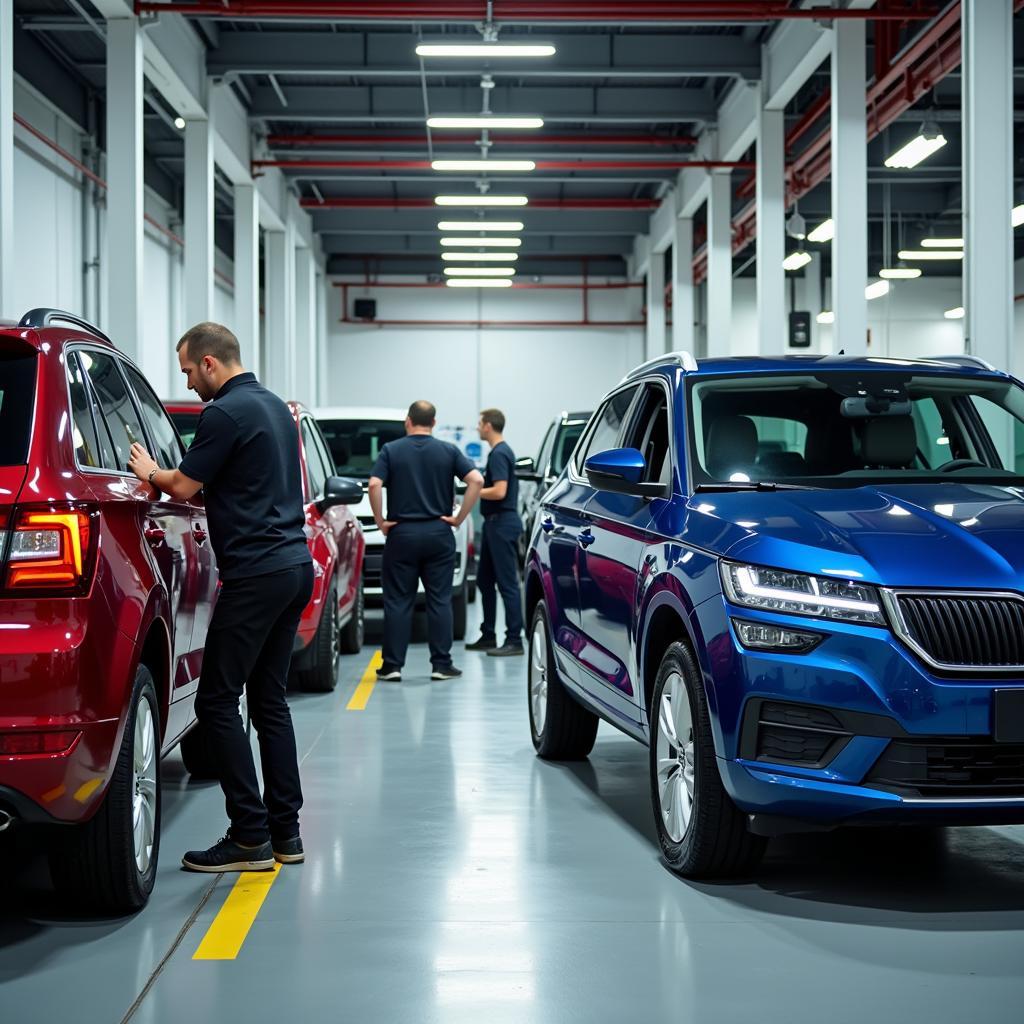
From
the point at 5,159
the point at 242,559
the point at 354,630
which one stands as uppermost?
the point at 5,159

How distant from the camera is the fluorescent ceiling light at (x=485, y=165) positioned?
1986cm

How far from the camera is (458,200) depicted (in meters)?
22.7

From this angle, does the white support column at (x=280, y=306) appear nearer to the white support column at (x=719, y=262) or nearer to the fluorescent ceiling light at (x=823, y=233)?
the white support column at (x=719, y=262)

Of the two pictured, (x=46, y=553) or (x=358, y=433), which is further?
(x=358, y=433)

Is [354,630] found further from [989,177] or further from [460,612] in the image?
[989,177]

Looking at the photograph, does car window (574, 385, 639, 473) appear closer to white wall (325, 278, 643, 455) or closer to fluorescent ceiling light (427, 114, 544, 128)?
fluorescent ceiling light (427, 114, 544, 128)

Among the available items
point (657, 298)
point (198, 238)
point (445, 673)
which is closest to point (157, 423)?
point (445, 673)

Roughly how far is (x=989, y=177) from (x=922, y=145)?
16.5ft

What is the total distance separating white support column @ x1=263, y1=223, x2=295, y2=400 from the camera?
24531 millimetres

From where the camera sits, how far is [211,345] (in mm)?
4891

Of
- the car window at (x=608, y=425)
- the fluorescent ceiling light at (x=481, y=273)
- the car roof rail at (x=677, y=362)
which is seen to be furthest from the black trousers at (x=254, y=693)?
the fluorescent ceiling light at (x=481, y=273)

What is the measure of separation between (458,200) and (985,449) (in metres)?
18.0

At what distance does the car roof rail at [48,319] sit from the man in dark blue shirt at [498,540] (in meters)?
6.85

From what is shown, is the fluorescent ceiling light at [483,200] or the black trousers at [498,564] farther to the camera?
the fluorescent ceiling light at [483,200]
